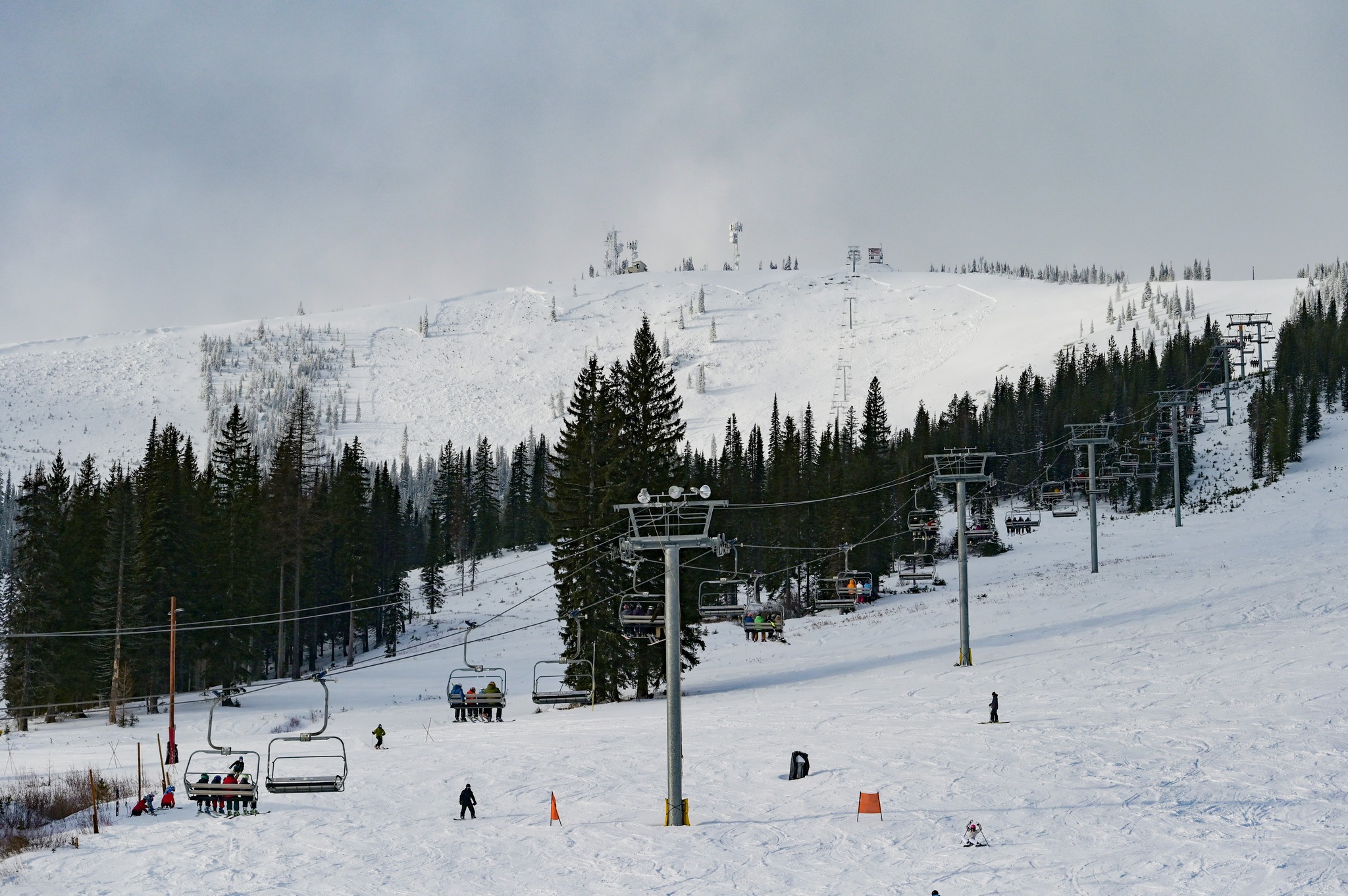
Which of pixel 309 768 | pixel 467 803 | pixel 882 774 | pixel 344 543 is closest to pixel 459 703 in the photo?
pixel 309 768

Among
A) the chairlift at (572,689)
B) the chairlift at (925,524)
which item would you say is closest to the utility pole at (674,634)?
the chairlift at (572,689)

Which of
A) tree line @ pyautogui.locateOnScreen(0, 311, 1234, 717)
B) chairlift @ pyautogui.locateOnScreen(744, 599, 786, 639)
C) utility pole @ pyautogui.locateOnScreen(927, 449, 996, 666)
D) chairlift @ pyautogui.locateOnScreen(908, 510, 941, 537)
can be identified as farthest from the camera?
chairlift @ pyautogui.locateOnScreen(908, 510, 941, 537)

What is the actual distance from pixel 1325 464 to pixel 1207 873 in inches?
3485

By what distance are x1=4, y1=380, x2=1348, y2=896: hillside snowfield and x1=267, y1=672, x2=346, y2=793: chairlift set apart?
0.84 meters

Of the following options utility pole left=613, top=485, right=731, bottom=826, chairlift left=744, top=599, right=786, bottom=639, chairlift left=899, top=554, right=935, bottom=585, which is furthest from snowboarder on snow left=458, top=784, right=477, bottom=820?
chairlift left=899, top=554, right=935, bottom=585

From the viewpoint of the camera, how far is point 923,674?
139 feet

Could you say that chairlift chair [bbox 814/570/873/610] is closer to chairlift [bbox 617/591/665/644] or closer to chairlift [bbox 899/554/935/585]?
chairlift [bbox 899/554/935/585]

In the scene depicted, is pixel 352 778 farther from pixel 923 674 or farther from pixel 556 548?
pixel 923 674

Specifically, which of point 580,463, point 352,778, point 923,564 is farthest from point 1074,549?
point 352,778

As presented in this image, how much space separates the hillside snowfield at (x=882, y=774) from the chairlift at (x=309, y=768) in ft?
2.76

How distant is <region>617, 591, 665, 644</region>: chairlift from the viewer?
3300 centimetres

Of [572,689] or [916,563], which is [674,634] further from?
[916,563]

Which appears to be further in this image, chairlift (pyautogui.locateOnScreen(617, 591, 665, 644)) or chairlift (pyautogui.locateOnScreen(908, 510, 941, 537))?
chairlift (pyautogui.locateOnScreen(908, 510, 941, 537))

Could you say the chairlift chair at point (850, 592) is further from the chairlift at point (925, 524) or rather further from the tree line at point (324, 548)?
the tree line at point (324, 548)
